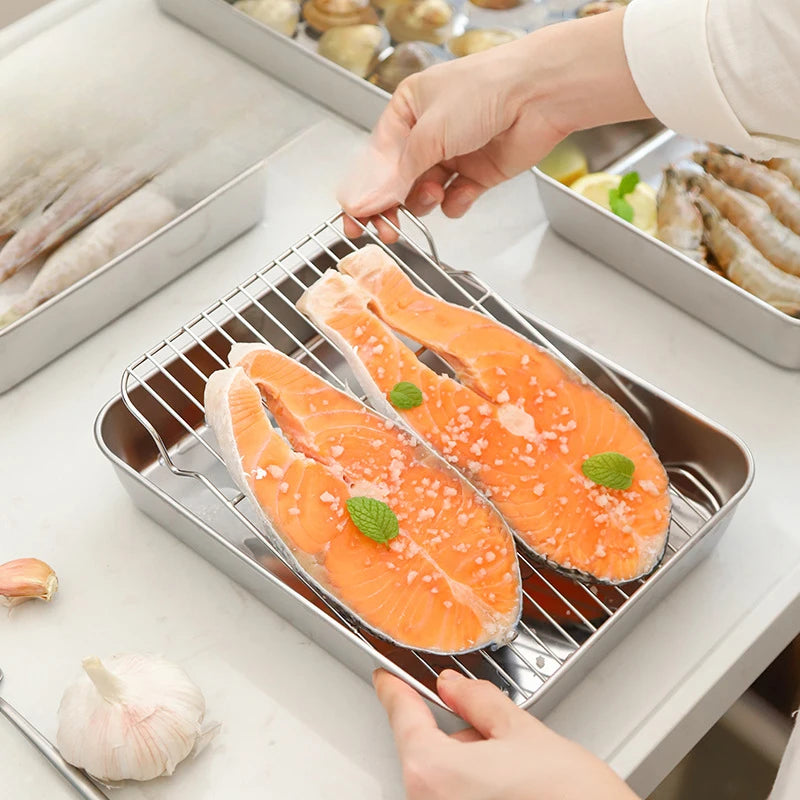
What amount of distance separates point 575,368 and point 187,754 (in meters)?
0.53

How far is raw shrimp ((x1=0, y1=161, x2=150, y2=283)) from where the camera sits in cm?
113

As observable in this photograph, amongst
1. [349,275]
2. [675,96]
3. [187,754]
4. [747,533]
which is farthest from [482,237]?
[187,754]

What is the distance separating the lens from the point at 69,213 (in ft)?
3.83

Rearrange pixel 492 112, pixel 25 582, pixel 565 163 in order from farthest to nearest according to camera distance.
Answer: pixel 565 163 < pixel 492 112 < pixel 25 582

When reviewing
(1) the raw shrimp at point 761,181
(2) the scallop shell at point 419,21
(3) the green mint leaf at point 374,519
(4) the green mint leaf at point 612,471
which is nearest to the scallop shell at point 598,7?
(2) the scallop shell at point 419,21

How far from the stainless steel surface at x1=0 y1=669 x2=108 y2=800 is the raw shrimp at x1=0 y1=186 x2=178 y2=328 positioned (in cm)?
43

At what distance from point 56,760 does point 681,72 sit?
0.84 meters

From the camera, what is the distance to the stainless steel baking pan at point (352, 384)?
37.4 inches

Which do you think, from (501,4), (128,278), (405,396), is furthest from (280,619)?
(501,4)

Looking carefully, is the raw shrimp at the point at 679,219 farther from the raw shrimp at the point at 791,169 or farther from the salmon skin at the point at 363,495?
the salmon skin at the point at 363,495

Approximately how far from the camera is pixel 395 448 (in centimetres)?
103

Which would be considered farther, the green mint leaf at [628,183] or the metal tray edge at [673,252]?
the green mint leaf at [628,183]

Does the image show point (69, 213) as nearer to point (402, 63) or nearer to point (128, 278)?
point (128, 278)

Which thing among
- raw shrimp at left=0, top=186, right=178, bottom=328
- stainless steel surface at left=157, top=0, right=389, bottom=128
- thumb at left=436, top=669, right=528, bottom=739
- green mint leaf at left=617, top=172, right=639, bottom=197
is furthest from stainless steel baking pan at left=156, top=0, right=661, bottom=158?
thumb at left=436, top=669, right=528, bottom=739
